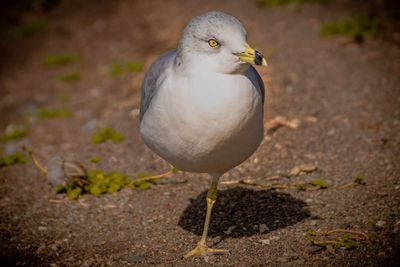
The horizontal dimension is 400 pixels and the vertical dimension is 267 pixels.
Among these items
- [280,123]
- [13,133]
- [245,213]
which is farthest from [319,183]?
[13,133]

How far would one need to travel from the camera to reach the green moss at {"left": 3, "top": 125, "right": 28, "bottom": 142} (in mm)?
7984

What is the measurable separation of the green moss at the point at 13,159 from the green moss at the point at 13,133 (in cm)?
92

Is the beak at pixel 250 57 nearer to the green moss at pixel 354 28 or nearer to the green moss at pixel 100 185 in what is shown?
the green moss at pixel 100 185

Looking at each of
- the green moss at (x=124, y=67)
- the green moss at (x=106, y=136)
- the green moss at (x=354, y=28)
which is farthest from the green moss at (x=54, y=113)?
the green moss at (x=354, y=28)

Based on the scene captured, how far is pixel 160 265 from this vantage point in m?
4.59

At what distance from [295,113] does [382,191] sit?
6.54 feet

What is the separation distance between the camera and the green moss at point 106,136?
23.4 ft

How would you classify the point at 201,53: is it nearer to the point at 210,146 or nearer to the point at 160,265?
the point at 210,146

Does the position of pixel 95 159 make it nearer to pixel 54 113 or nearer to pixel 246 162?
pixel 246 162

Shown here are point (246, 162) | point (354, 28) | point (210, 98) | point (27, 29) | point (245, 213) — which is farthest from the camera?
point (27, 29)

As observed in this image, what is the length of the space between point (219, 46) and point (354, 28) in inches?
216

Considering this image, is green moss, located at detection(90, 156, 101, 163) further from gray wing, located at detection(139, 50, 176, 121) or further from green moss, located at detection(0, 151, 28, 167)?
gray wing, located at detection(139, 50, 176, 121)

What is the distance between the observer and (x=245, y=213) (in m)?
5.36

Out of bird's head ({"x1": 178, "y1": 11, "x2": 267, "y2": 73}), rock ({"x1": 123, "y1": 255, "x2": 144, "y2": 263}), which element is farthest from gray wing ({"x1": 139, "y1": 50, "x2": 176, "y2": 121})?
rock ({"x1": 123, "y1": 255, "x2": 144, "y2": 263})
